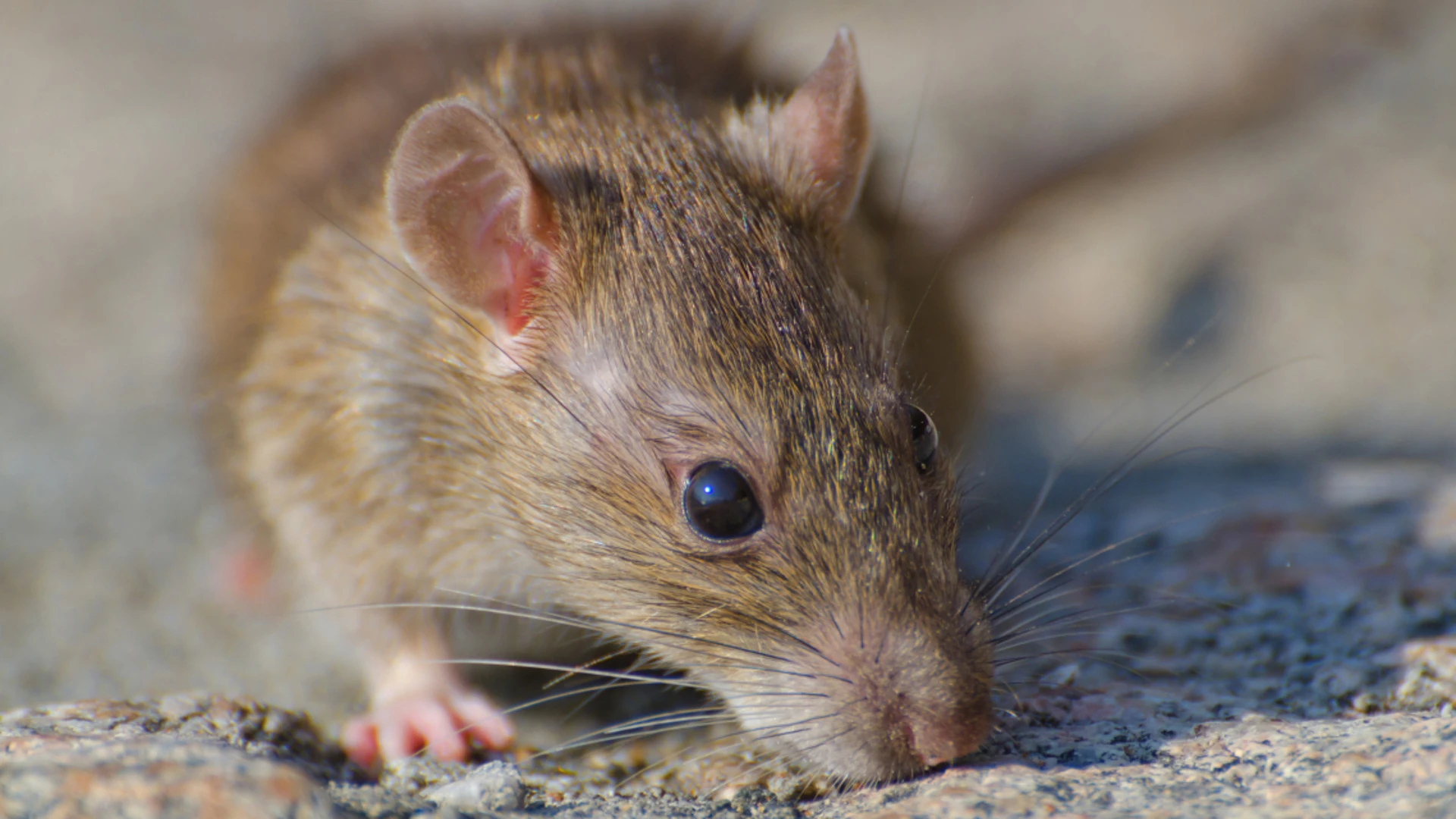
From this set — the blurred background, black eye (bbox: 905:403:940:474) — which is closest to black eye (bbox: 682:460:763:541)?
black eye (bbox: 905:403:940:474)

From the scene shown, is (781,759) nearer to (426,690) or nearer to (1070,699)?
(1070,699)

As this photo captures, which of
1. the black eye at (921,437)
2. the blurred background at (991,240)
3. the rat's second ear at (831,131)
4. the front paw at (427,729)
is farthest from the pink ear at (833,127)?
the front paw at (427,729)

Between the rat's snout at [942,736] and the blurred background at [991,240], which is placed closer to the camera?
the rat's snout at [942,736]

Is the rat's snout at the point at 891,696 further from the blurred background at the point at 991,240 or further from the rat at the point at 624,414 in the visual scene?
the blurred background at the point at 991,240

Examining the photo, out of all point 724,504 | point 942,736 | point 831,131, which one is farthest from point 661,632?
point 831,131

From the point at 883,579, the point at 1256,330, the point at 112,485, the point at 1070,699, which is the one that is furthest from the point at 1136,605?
the point at 112,485

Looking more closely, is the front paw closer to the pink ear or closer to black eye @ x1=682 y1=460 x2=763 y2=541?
black eye @ x1=682 y1=460 x2=763 y2=541

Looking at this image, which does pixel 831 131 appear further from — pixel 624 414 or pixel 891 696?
pixel 891 696

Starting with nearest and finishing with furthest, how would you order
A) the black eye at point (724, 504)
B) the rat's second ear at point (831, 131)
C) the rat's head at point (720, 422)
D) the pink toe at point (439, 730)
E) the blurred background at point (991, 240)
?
1. the rat's head at point (720, 422)
2. the black eye at point (724, 504)
3. the pink toe at point (439, 730)
4. the rat's second ear at point (831, 131)
5. the blurred background at point (991, 240)

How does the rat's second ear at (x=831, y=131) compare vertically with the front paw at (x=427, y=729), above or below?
above
